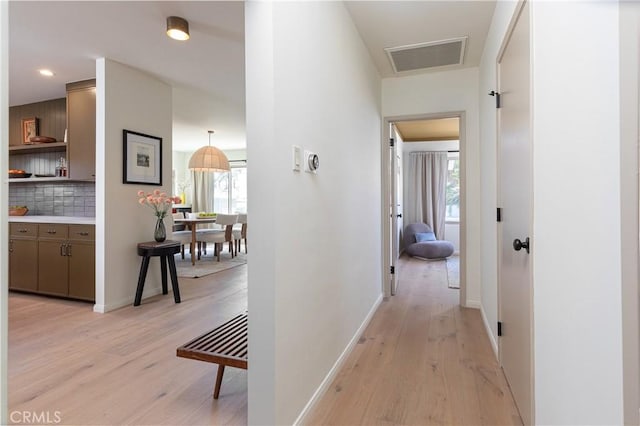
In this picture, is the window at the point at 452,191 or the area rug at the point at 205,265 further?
the window at the point at 452,191

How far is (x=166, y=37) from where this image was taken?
2842 mm

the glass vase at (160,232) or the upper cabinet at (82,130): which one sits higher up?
the upper cabinet at (82,130)

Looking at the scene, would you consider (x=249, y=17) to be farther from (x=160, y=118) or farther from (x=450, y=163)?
(x=450, y=163)

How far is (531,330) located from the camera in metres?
1.47

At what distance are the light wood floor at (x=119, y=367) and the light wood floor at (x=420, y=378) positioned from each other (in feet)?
2.00

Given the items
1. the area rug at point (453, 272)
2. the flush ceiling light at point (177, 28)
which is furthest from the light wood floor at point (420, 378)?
the flush ceiling light at point (177, 28)

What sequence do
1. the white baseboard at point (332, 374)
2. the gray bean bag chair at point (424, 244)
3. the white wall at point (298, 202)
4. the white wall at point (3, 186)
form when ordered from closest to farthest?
the white wall at point (3, 186) < the white wall at point (298, 202) < the white baseboard at point (332, 374) < the gray bean bag chair at point (424, 244)

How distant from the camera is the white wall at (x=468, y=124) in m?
3.43

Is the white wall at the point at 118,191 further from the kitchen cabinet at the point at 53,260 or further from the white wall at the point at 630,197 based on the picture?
the white wall at the point at 630,197

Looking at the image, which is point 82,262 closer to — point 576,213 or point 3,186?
Result: point 3,186

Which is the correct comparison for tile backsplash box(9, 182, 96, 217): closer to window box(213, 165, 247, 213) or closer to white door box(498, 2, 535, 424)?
white door box(498, 2, 535, 424)

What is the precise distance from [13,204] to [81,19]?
3.66 meters

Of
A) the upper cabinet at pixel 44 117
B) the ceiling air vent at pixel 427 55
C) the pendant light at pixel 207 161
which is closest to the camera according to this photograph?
the ceiling air vent at pixel 427 55

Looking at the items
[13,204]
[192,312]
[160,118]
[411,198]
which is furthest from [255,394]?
[411,198]
